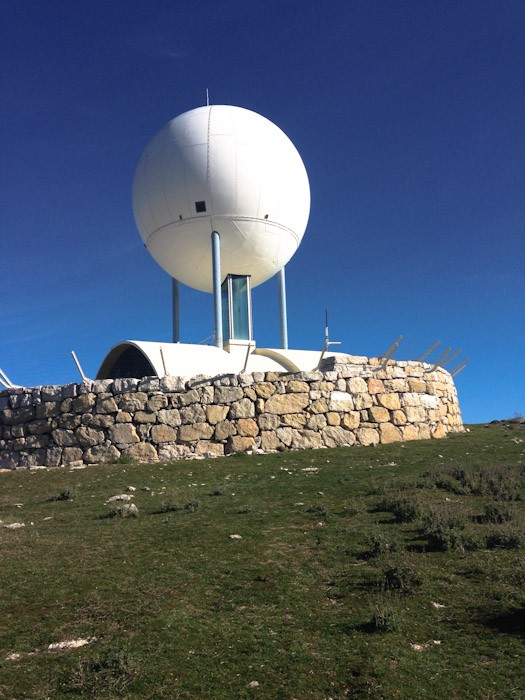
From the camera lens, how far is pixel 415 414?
58.6ft

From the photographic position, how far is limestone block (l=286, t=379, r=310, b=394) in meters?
16.4

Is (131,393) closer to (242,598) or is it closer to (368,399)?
(368,399)

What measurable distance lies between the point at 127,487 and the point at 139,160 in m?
16.3

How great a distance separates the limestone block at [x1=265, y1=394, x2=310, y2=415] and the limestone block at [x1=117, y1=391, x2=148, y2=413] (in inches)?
131

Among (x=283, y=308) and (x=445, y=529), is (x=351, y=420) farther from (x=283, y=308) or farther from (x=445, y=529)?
(x=445, y=529)

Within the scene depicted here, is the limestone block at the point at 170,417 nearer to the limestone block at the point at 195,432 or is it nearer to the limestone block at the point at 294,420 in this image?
the limestone block at the point at 195,432

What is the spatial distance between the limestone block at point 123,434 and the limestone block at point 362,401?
6213 millimetres

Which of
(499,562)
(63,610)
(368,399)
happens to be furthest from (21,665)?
(368,399)

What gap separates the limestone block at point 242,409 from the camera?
15.8 m

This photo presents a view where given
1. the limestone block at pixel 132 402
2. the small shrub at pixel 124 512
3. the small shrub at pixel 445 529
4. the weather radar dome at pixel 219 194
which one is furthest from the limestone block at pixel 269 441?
the weather radar dome at pixel 219 194

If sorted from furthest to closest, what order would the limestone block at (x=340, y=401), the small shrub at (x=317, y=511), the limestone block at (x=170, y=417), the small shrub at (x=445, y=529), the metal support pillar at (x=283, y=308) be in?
1. the metal support pillar at (x=283, y=308)
2. the limestone block at (x=340, y=401)
3. the limestone block at (x=170, y=417)
4. the small shrub at (x=317, y=511)
5. the small shrub at (x=445, y=529)

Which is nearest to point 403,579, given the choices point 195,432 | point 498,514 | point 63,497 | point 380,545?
point 380,545

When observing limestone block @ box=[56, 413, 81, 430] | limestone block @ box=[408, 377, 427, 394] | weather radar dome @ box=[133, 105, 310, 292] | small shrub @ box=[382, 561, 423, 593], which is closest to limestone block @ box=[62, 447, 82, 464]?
limestone block @ box=[56, 413, 81, 430]

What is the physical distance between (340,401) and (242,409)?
289cm
